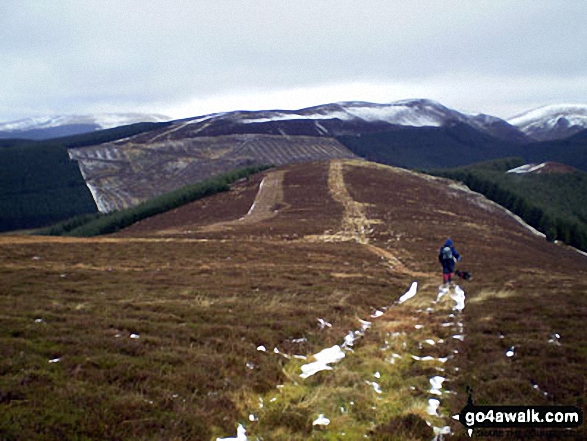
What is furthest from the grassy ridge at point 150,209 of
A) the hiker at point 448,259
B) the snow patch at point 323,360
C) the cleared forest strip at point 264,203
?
the snow patch at point 323,360

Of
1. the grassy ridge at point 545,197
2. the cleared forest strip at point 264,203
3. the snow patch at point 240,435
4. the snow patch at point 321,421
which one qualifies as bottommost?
the grassy ridge at point 545,197

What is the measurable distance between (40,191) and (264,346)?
192 meters

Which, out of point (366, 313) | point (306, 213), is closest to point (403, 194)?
point (306, 213)

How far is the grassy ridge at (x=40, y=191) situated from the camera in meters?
156

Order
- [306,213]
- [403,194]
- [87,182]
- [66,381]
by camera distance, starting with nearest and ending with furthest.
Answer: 1. [66,381]
2. [306,213]
3. [403,194]
4. [87,182]

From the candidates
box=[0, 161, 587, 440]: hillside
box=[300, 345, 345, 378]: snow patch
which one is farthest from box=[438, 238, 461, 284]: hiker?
box=[300, 345, 345, 378]: snow patch

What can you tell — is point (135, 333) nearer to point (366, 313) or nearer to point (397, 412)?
point (397, 412)

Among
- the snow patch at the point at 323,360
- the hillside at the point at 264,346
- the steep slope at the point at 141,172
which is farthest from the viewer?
the steep slope at the point at 141,172

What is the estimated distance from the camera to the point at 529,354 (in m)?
10.9

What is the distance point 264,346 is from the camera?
11.3m

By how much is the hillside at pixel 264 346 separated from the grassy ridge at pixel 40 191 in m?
148

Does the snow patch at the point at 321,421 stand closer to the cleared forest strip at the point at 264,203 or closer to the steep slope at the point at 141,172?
the cleared forest strip at the point at 264,203

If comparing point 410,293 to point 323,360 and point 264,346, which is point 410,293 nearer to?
point 323,360

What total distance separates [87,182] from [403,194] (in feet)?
481
